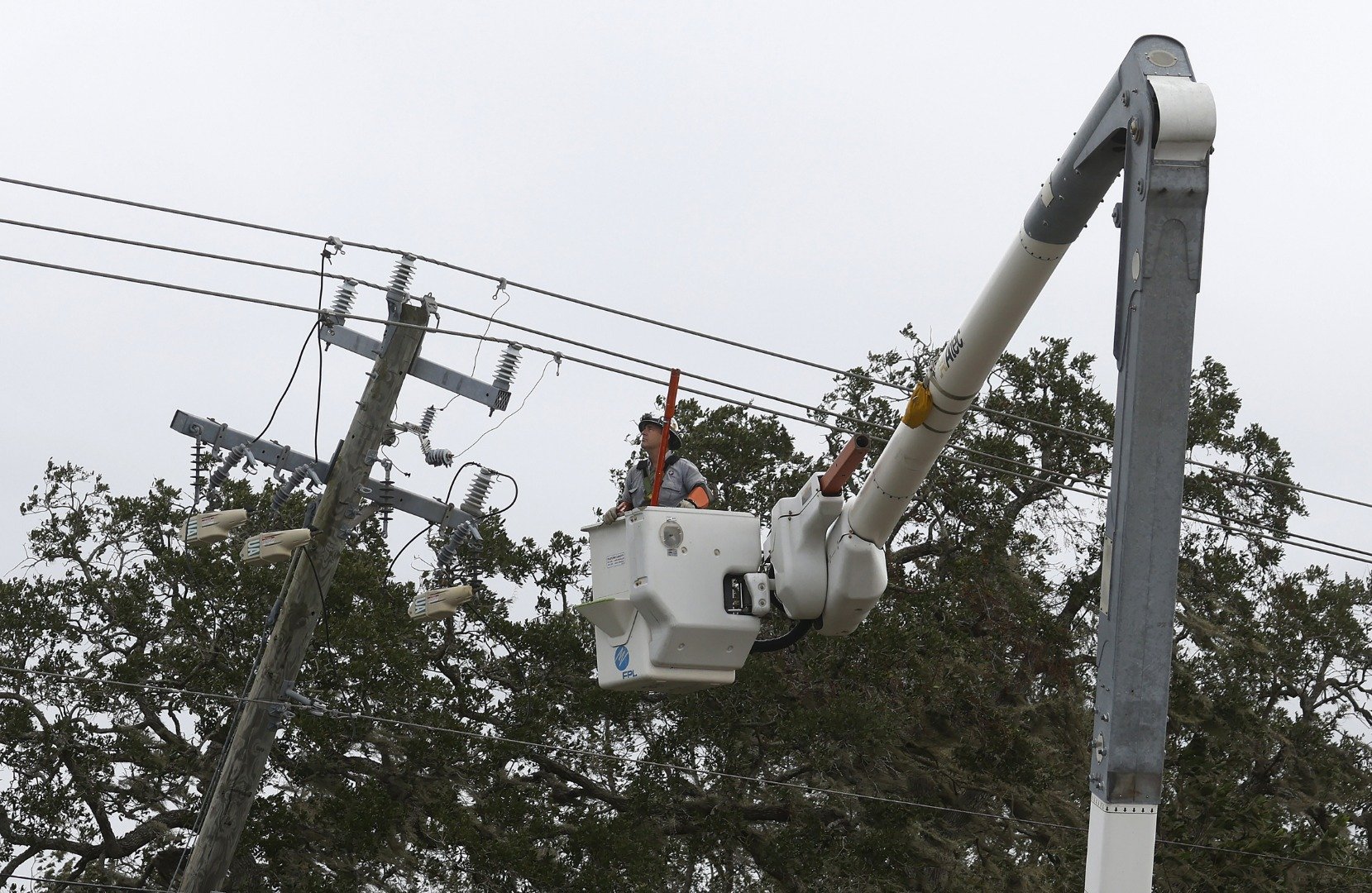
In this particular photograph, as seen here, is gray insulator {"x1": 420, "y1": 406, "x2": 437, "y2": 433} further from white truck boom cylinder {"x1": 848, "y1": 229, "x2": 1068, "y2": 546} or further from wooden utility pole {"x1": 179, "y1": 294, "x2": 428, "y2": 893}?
white truck boom cylinder {"x1": 848, "y1": 229, "x2": 1068, "y2": 546}

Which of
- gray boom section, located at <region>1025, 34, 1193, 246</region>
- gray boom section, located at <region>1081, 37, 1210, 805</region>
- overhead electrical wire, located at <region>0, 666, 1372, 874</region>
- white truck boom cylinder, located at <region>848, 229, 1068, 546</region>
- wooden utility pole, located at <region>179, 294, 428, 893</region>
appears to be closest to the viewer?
gray boom section, located at <region>1081, 37, 1210, 805</region>

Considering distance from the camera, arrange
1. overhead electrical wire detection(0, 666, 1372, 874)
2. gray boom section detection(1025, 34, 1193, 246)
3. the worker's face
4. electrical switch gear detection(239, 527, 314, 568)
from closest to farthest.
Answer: gray boom section detection(1025, 34, 1193, 246) → the worker's face → electrical switch gear detection(239, 527, 314, 568) → overhead electrical wire detection(0, 666, 1372, 874)

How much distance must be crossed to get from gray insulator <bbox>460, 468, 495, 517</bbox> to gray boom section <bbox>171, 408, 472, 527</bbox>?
82 millimetres

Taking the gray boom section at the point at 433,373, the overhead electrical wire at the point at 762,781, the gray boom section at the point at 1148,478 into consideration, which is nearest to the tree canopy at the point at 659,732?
the overhead electrical wire at the point at 762,781

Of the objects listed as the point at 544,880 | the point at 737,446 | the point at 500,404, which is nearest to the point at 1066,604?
the point at 737,446

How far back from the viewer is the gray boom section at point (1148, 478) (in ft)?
17.1

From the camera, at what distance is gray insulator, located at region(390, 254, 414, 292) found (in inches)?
404

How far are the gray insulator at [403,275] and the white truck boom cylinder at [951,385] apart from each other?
386 centimetres

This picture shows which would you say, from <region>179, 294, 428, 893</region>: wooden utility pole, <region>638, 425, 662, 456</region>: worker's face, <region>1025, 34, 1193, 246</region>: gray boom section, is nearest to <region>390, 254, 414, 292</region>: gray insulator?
<region>179, 294, 428, 893</region>: wooden utility pole

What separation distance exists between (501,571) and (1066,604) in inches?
246

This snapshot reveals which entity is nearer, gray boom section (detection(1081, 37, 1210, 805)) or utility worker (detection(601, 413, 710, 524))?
gray boom section (detection(1081, 37, 1210, 805))

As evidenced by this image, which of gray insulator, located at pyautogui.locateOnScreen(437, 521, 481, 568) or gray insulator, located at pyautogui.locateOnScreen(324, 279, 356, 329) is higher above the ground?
gray insulator, located at pyautogui.locateOnScreen(324, 279, 356, 329)

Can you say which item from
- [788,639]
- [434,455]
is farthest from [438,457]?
[788,639]

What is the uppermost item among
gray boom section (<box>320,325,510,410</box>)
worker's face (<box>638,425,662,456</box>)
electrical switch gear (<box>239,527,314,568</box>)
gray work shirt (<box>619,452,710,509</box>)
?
gray boom section (<box>320,325,510,410</box>)
